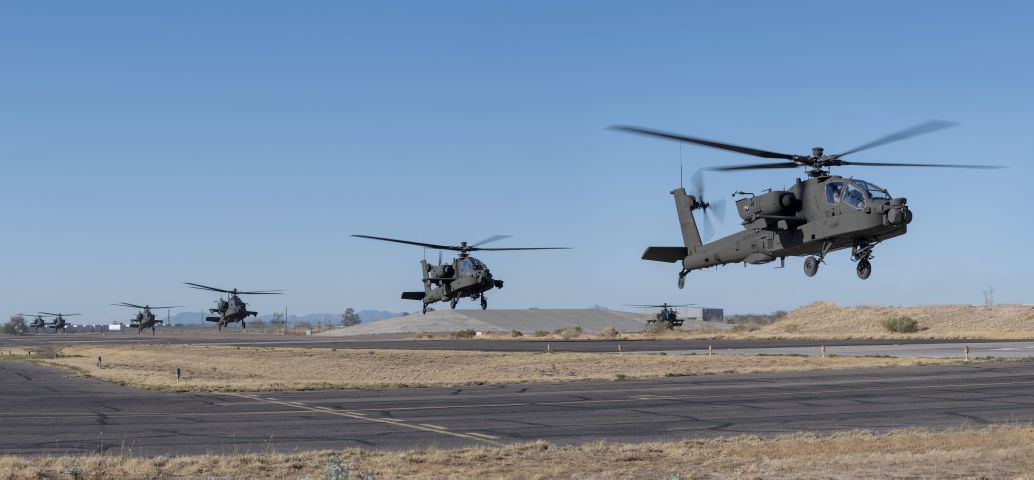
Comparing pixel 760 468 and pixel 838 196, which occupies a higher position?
pixel 838 196

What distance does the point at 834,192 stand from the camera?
3086cm

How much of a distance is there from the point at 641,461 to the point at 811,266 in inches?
744

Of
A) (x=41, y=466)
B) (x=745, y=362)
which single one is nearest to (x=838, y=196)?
(x=745, y=362)

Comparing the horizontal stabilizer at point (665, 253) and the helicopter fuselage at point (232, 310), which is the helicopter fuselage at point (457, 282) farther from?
the helicopter fuselage at point (232, 310)

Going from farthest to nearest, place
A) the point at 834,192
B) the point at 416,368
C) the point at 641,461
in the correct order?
1. the point at 416,368
2. the point at 834,192
3. the point at 641,461

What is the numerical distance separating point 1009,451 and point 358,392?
19.5 metres

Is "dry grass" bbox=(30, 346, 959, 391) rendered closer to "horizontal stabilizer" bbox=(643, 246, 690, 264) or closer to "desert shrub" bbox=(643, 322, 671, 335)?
"horizontal stabilizer" bbox=(643, 246, 690, 264)

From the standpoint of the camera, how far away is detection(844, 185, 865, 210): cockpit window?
98.0ft

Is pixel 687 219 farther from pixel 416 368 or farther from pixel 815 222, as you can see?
pixel 416 368

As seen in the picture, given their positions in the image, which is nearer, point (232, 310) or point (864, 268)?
point (864, 268)

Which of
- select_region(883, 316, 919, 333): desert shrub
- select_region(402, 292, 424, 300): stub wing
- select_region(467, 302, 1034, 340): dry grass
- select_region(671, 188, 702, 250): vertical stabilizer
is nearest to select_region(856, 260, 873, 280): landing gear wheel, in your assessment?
select_region(671, 188, 702, 250): vertical stabilizer

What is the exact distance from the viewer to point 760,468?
574 inches

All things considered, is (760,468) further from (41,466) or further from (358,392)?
(358,392)

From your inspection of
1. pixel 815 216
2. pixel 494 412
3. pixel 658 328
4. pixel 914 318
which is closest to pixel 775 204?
pixel 815 216
